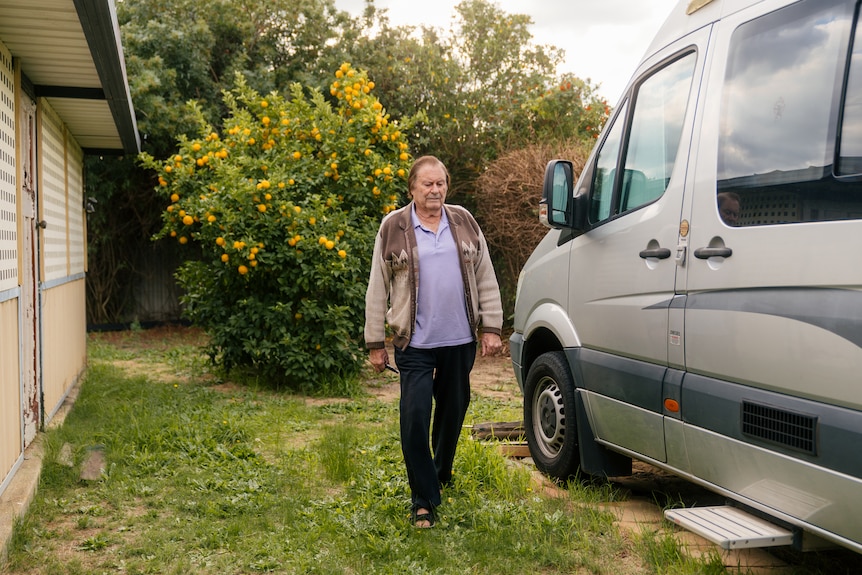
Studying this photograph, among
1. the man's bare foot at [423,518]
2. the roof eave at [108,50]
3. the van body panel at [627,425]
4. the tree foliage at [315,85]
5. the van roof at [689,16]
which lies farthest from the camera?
the tree foliage at [315,85]

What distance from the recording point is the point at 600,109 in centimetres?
1399

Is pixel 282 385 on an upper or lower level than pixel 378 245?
lower

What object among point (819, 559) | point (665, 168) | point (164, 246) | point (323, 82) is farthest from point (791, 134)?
point (164, 246)

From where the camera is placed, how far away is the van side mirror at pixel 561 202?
4.84 metres

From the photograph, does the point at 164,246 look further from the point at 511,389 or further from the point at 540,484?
the point at 540,484

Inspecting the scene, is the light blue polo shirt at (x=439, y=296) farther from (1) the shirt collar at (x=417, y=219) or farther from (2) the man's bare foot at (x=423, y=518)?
(2) the man's bare foot at (x=423, y=518)

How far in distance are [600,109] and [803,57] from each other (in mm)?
10978

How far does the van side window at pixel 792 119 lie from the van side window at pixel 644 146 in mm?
437

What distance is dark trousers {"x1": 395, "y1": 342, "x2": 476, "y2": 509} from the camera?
4.43 m

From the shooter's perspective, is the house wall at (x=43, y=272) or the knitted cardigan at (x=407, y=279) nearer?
the knitted cardigan at (x=407, y=279)

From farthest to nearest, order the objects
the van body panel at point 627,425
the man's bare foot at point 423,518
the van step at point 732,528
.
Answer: the man's bare foot at point 423,518, the van body panel at point 627,425, the van step at point 732,528

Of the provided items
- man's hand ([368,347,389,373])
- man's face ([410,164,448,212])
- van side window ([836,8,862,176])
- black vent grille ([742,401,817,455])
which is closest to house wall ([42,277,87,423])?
man's hand ([368,347,389,373])

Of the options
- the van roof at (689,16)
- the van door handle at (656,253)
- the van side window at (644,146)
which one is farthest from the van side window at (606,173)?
the van door handle at (656,253)

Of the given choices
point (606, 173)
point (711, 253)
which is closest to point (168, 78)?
point (606, 173)
